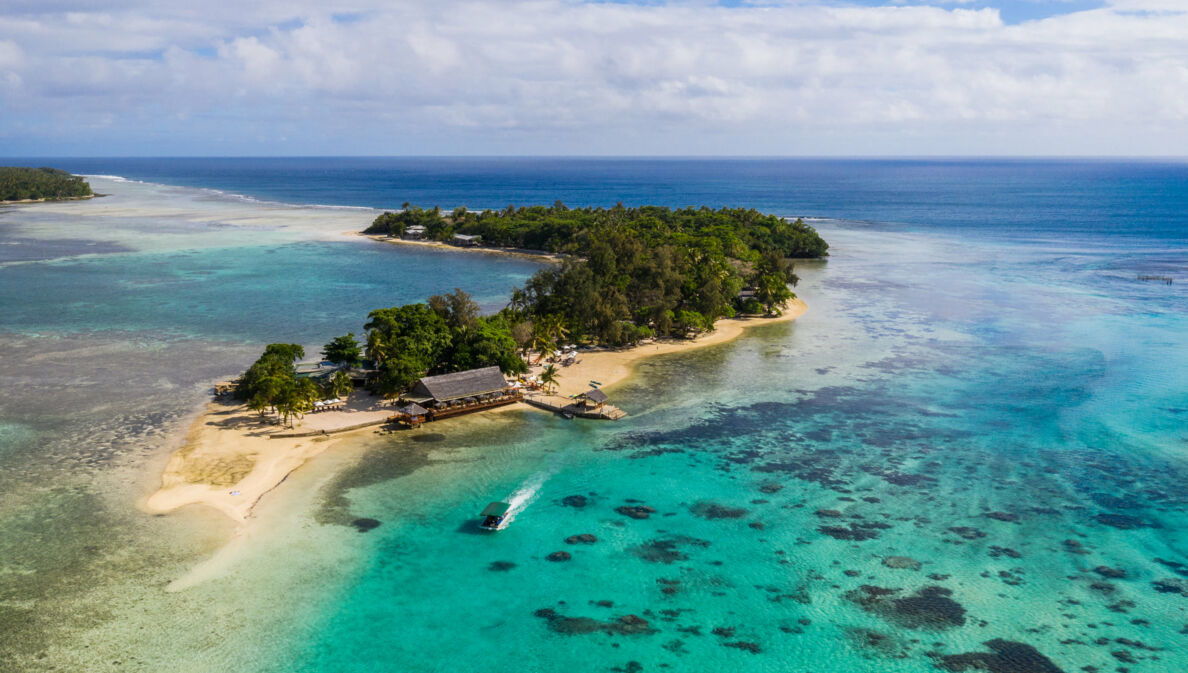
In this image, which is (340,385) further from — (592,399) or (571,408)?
(592,399)

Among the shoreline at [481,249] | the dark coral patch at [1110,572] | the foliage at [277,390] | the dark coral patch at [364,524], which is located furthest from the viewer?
the shoreline at [481,249]

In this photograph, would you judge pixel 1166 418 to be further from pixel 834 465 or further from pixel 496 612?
pixel 496 612

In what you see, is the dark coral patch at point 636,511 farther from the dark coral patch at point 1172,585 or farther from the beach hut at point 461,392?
the dark coral patch at point 1172,585

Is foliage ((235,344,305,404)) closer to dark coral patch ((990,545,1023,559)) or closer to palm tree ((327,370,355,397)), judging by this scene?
palm tree ((327,370,355,397))

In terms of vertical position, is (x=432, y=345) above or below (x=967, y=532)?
above

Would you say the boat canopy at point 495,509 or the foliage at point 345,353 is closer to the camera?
the boat canopy at point 495,509

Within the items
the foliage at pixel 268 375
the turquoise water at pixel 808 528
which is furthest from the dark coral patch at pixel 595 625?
the foliage at pixel 268 375

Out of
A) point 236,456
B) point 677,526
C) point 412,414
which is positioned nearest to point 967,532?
point 677,526
